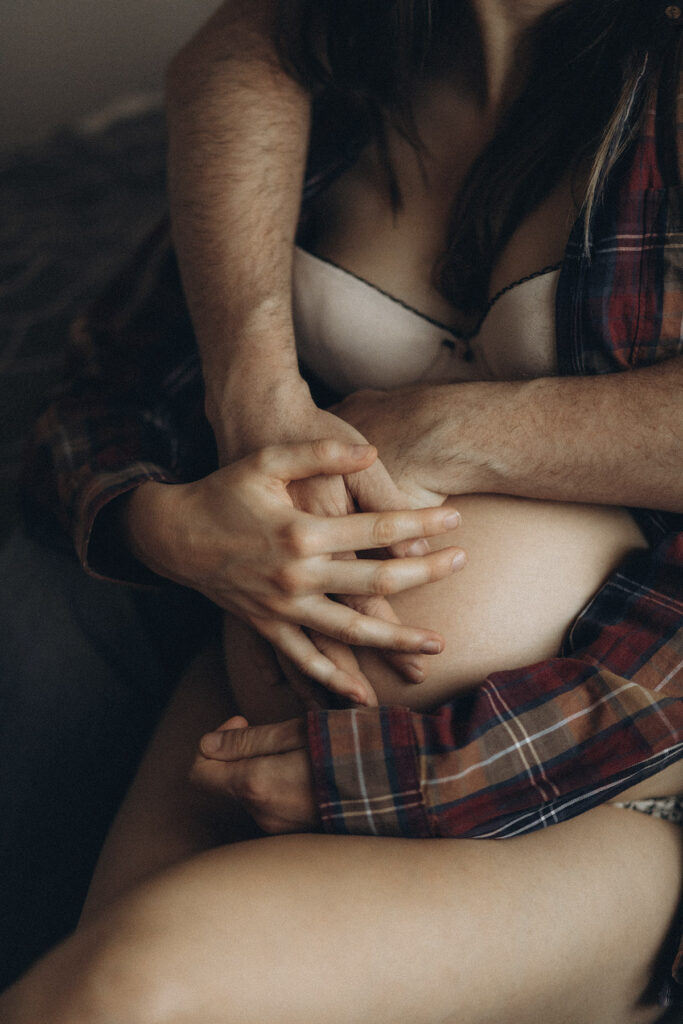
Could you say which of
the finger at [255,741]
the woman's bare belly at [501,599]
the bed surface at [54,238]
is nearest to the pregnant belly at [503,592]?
the woman's bare belly at [501,599]

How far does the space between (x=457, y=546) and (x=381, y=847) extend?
292 mm

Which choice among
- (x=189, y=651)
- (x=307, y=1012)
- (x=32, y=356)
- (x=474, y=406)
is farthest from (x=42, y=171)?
(x=307, y=1012)

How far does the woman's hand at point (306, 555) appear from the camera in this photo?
2.18ft

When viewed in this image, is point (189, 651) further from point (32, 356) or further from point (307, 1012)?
point (32, 356)

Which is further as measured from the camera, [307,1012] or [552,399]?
[552,399]

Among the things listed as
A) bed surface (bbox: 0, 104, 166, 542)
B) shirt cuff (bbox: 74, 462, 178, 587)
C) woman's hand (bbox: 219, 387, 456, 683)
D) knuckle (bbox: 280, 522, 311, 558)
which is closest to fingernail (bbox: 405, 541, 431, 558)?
woman's hand (bbox: 219, 387, 456, 683)

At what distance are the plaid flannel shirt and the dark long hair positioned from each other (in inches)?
2.0

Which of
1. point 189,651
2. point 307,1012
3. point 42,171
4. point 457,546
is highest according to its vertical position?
point 42,171

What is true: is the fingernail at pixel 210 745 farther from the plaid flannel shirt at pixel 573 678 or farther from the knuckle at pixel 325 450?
the knuckle at pixel 325 450

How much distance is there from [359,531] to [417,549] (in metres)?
0.07

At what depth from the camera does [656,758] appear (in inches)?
23.4

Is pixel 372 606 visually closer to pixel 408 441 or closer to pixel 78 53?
pixel 408 441

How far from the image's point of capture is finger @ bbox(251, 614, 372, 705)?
68cm

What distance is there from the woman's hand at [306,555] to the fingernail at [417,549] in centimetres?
2
